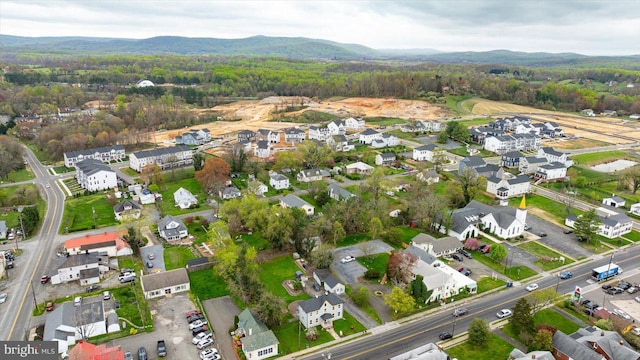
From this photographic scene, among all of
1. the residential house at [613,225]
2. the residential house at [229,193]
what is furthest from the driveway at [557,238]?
the residential house at [229,193]

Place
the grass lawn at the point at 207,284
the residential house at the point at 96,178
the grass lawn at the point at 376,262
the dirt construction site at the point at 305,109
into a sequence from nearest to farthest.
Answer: the grass lawn at the point at 207,284
the grass lawn at the point at 376,262
the residential house at the point at 96,178
the dirt construction site at the point at 305,109

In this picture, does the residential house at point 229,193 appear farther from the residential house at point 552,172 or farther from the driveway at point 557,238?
the residential house at point 552,172

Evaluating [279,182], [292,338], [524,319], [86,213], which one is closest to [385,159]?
[279,182]

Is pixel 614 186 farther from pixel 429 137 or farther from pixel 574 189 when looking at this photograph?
pixel 429 137

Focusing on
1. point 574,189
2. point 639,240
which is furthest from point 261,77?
point 639,240

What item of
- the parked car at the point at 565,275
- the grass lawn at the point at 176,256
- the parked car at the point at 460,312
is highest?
the parked car at the point at 565,275

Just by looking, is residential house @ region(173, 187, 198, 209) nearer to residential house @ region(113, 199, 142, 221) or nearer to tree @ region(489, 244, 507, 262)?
residential house @ region(113, 199, 142, 221)

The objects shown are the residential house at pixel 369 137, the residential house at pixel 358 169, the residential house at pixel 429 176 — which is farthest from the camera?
the residential house at pixel 369 137
